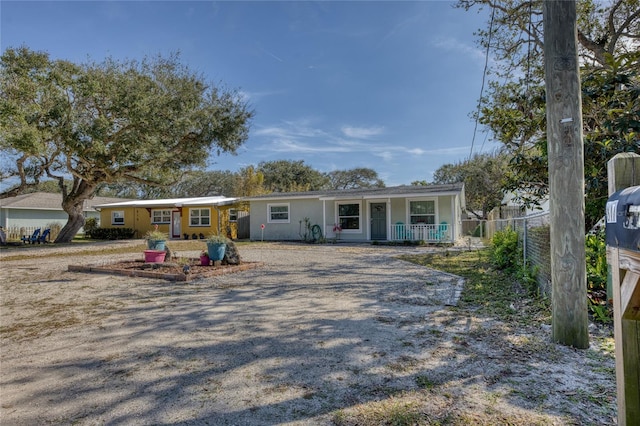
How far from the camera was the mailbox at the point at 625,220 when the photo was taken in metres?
1.10

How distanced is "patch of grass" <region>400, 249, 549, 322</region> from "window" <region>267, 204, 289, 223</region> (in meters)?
11.2

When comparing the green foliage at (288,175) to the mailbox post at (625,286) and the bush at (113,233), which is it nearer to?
the bush at (113,233)

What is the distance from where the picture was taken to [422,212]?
16.0 metres

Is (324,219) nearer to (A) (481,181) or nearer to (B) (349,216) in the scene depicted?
(B) (349,216)

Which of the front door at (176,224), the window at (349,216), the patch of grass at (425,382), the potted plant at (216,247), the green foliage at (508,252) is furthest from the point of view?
the front door at (176,224)

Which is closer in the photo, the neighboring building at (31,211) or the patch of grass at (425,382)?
the patch of grass at (425,382)

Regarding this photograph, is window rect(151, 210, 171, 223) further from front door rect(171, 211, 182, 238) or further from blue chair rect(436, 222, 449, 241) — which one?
blue chair rect(436, 222, 449, 241)

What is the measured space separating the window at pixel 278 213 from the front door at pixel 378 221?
16.3 ft

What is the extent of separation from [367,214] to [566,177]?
46.1ft

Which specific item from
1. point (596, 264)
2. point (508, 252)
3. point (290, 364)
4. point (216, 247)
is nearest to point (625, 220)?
point (290, 364)

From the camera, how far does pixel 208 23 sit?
11000mm

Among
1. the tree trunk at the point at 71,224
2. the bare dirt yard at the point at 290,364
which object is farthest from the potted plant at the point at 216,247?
the tree trunk at the point at 71,224

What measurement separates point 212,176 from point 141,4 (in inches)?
1336

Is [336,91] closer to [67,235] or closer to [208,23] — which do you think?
[208,23]
